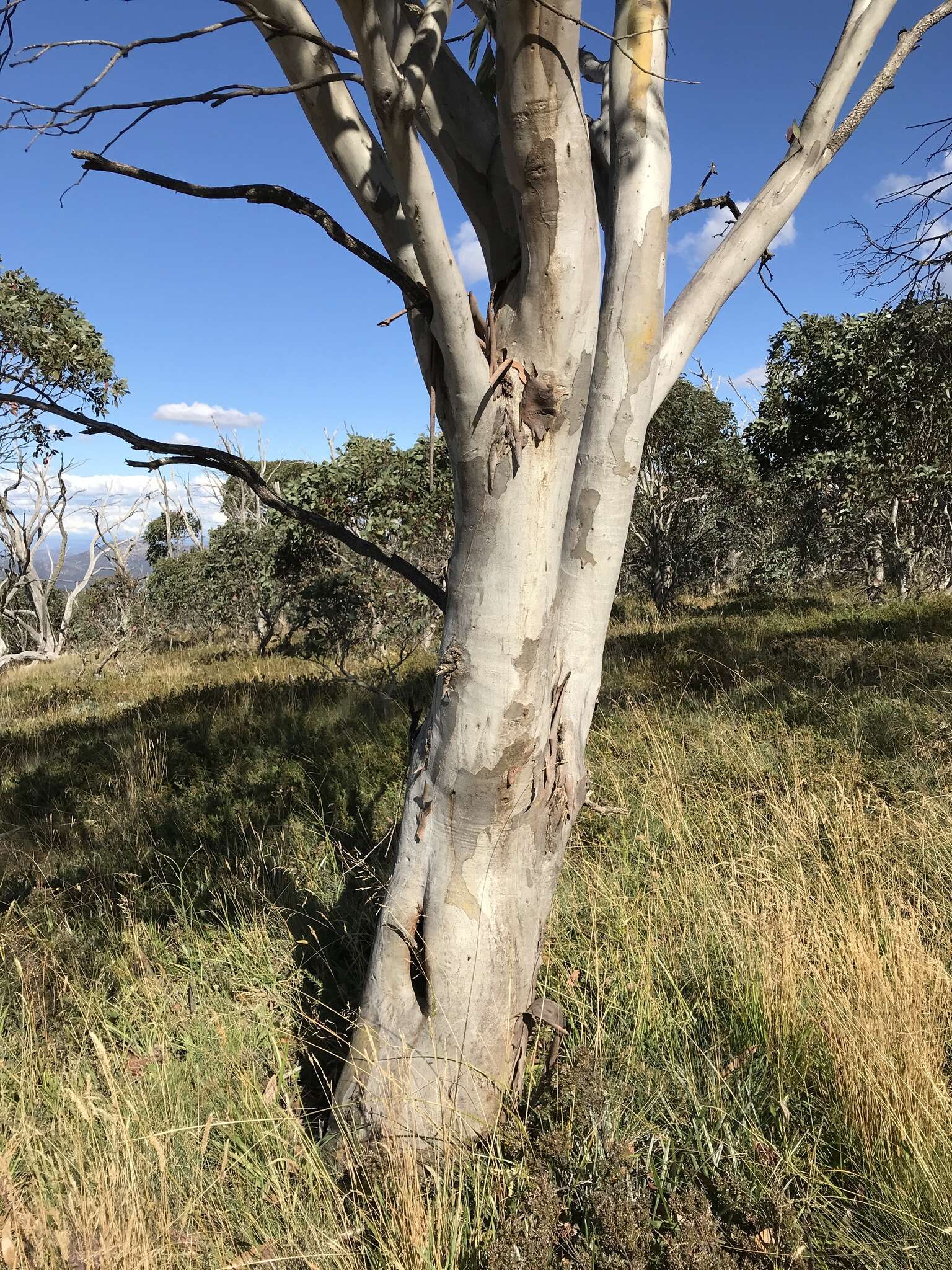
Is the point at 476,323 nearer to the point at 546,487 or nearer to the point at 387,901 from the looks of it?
the point at 546,487

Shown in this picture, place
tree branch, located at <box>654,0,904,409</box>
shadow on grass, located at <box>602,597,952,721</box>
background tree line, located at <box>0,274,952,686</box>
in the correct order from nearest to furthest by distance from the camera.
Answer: tree branch, located at <box>654,0,904,409</box> < shadow on grass, located at <box>602,597,952,721</box> < background tree line, located at <box>0,274,952,686</box>

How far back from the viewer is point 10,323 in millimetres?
9008

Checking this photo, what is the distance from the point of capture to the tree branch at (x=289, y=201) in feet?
4.94

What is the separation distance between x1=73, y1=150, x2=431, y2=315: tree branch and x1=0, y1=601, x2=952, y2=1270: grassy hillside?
1941 millimetres

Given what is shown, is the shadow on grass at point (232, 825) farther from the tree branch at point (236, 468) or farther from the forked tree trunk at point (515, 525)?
the tree branch at point (236, 468)

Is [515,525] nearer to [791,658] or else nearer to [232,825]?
[232,825]

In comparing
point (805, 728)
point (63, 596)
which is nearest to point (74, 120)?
point (805, 728)

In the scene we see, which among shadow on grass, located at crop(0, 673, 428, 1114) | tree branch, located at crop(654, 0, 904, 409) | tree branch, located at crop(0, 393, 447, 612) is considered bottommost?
shadow on grass, located at crop(0, 673, 428, 1114)

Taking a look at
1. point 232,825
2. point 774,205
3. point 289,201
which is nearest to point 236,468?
point 289,201

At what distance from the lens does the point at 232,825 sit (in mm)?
4070

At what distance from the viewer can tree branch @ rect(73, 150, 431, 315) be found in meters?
1.51

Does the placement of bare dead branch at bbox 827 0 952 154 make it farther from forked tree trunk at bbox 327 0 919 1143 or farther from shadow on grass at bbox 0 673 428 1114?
shadow on grass at bbox 0 673 428 1114

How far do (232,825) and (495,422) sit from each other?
3.21 m

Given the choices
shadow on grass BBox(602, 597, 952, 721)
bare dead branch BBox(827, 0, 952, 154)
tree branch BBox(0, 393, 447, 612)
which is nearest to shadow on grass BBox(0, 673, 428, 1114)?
tree branch BBox(0, 393, 447, 612)
